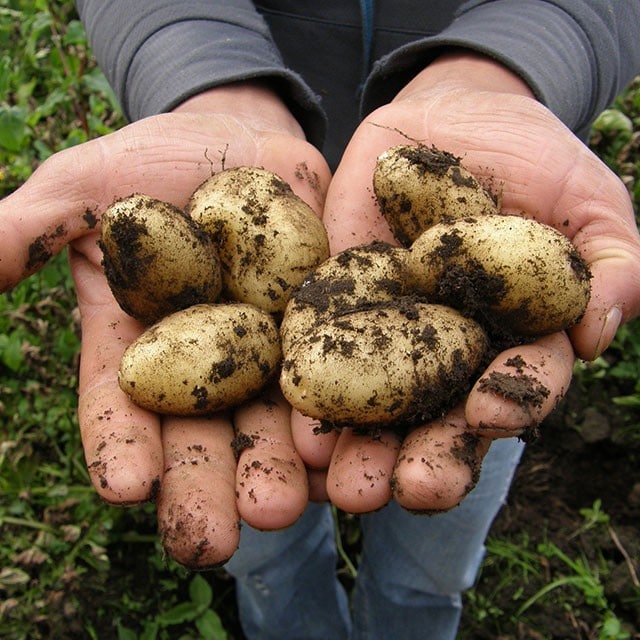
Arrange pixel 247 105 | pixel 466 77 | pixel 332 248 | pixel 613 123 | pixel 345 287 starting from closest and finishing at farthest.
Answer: pixel 345 287 → pixel 332 248 → pixel 466 77 → pixel 247 105 → pixel 613 123

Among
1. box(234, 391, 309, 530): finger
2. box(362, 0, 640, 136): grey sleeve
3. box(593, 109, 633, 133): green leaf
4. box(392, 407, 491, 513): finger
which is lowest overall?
box(593, 109, 633, 133): green leaf

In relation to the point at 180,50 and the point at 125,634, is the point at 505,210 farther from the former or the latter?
the point at 125,634

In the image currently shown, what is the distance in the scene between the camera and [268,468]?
169 cm

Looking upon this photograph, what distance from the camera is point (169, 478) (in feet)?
5.50

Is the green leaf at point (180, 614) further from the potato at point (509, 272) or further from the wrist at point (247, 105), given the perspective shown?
the wrist at point (247, 105)

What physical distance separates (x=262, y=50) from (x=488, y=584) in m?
2.22

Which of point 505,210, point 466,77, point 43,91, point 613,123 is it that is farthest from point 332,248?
point 43,91

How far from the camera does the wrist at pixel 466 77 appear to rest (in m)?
2.35

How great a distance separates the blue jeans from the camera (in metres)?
2.52

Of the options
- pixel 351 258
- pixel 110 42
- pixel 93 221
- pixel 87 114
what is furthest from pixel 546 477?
pixel 87 114

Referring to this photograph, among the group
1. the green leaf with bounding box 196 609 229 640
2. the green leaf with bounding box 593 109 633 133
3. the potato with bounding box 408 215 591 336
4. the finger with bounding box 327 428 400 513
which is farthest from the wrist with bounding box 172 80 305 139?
the green leaf with bounding box 593 109 633 133

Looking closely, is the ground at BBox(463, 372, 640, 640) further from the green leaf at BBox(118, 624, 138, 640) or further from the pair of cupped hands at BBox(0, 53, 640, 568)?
the pair of cupped hands at BBox(0, 53, 640, 568)

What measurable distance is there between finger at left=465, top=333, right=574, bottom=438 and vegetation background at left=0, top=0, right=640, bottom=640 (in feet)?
5.01

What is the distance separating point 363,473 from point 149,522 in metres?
1.53
